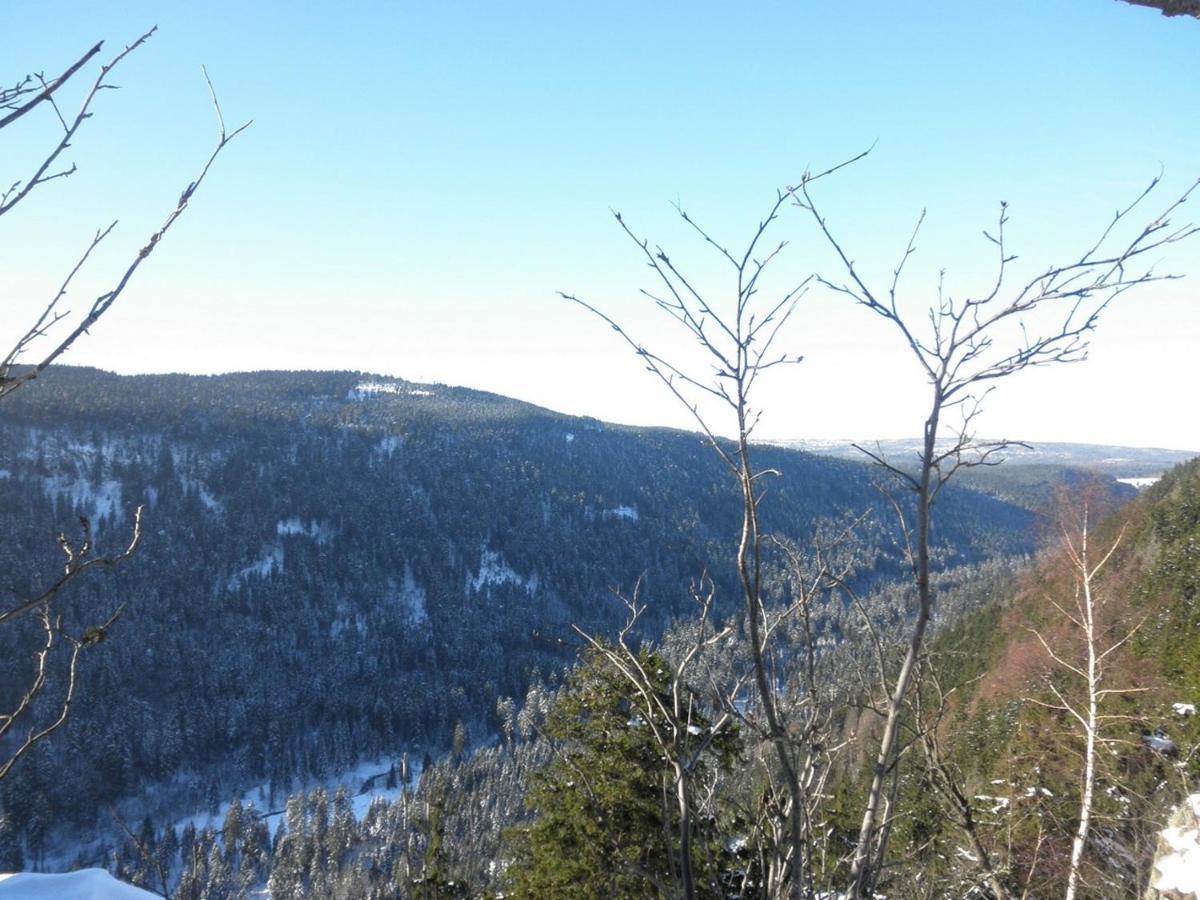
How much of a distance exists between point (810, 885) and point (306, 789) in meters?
80.0

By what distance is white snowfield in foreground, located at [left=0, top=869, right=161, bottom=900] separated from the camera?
3873 mm

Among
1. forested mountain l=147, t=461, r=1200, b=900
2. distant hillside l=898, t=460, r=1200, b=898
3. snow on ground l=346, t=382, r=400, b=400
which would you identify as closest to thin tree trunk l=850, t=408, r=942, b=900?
forested mountain l=147, t=461, r=1200, b=900

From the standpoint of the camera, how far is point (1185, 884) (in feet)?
17.5

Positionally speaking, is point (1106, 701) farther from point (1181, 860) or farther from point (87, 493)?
point (87, 493)

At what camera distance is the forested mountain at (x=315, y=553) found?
236ft

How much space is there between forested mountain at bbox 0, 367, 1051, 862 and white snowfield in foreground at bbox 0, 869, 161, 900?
49.8 meters

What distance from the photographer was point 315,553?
10350 cm

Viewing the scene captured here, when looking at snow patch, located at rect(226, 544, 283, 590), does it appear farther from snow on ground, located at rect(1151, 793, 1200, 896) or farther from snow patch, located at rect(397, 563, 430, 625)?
snow on ground, located at rect(1151, 793, 1200, 896)

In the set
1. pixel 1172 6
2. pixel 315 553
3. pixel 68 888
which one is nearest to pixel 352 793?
pixel 315 553

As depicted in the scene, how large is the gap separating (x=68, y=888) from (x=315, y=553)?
109 meters

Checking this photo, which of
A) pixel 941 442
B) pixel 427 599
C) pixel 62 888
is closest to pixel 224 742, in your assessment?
pixel 427 599

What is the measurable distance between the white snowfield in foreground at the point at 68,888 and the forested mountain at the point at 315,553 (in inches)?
1960

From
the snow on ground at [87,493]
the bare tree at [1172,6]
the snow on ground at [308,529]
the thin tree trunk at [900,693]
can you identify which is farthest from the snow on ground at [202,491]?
the bare tree at [1172,6]

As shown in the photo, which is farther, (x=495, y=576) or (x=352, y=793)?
(x=495, y=576)
